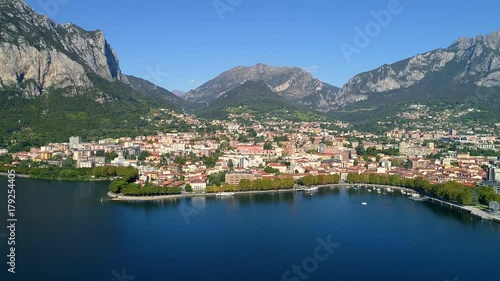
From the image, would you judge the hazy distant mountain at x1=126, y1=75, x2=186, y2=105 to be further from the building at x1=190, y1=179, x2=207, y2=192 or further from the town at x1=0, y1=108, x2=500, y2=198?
the building at x1=190, y1=179, x2=207, y2=192

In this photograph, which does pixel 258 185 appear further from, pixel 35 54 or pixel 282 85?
pixel 282 85

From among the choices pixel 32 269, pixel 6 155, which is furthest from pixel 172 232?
pixel 6 155

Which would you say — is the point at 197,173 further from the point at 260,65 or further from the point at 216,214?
the point at 260,65

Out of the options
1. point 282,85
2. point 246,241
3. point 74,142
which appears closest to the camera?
point 246,241

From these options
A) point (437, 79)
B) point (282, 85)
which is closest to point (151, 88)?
point (282, 85)

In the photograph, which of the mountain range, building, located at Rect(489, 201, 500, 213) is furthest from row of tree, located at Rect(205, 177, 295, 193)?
the mountain range

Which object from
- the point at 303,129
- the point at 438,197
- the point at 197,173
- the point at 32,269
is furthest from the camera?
the point at 303,129
